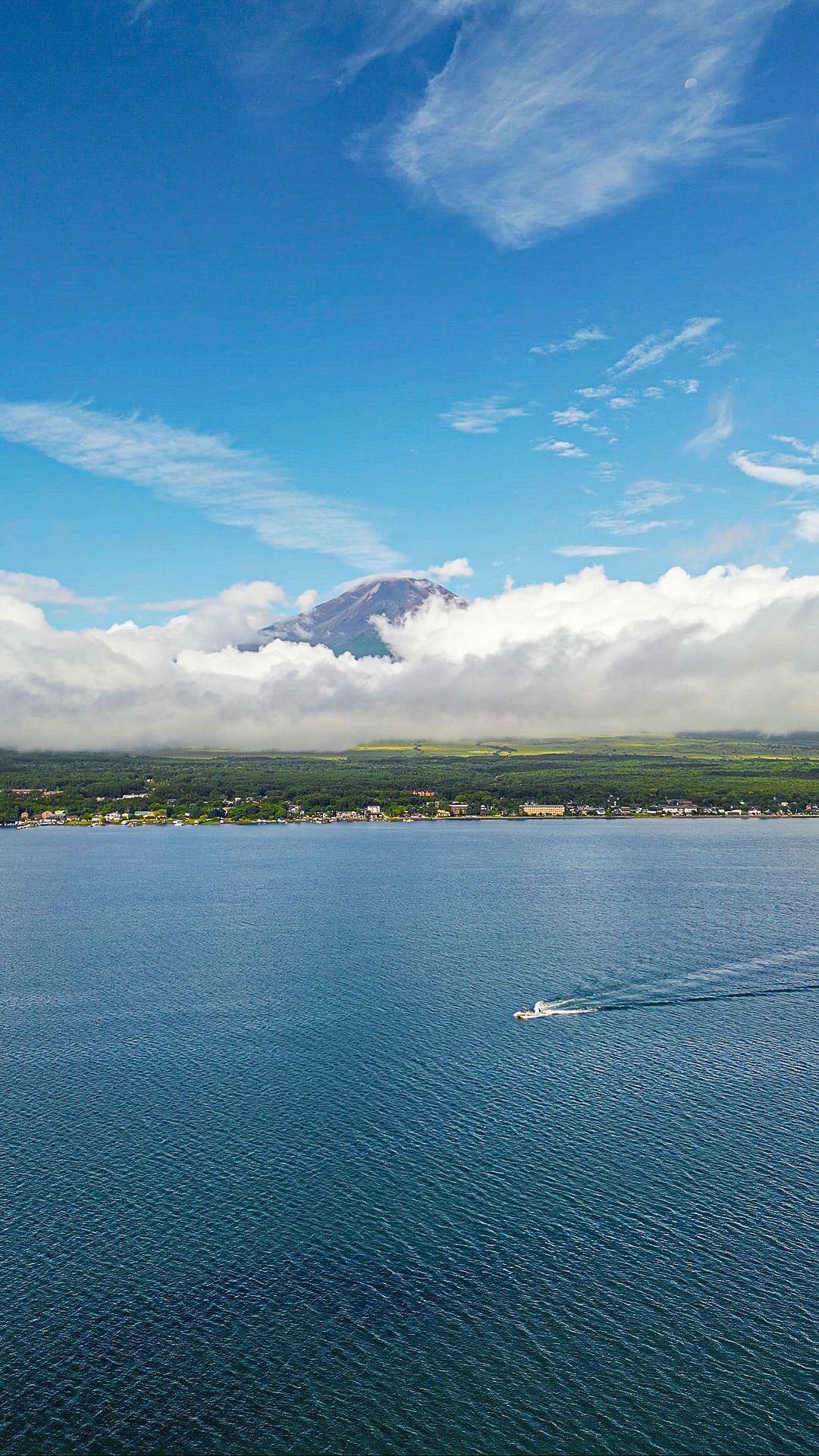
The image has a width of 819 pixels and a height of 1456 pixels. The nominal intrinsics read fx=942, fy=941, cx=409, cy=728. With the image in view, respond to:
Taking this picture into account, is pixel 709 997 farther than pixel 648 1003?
Yes

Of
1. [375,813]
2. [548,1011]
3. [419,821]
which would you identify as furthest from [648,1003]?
[375,813]

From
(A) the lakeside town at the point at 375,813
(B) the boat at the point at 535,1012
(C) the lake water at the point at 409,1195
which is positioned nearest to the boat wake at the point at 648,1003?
(B) the boat at the point at 535,1012

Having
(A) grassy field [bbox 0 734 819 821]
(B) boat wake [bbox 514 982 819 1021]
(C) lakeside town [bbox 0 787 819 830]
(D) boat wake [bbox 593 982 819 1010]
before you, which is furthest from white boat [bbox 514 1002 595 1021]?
(A) grassy field [bbox 0 734 819 821]

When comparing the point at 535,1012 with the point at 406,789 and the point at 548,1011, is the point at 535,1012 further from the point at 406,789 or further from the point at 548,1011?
the point at 406,789

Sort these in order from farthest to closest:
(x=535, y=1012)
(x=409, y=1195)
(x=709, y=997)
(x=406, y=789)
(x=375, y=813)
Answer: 1. (x=406, y=789)
2. (x=375, y=813)
3. (x=709, y=997)
4. (x=535, y=1012)
5. (x=409, y=1195)

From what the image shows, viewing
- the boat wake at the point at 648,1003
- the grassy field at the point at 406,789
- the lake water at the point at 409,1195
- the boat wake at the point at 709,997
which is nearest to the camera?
the lake water at the point at 409,1195

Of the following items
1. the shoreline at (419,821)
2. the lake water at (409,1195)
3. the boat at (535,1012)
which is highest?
the shoreline at (419,821)

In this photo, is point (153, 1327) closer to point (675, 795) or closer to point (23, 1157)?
point (23, 1157)

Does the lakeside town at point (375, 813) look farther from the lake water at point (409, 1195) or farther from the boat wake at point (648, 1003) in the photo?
the boat wake at point (648, 1003)

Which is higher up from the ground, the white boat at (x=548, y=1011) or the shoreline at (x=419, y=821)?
the shoreline at (x=419, y=821)
